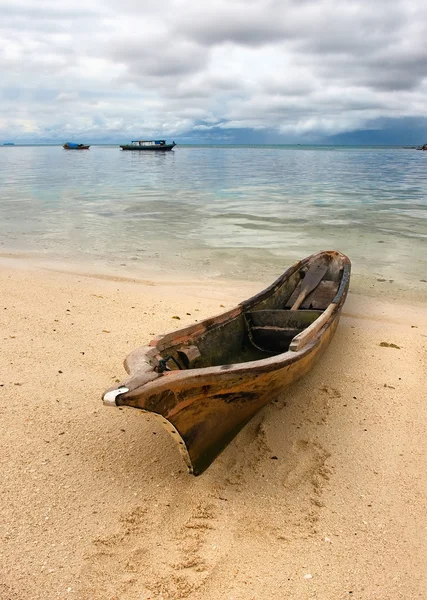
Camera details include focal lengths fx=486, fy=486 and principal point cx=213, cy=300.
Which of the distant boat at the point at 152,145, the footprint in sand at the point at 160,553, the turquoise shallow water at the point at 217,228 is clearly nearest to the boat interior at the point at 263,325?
the footprint in sand at the point at 160,553

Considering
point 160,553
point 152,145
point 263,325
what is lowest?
point 160,553

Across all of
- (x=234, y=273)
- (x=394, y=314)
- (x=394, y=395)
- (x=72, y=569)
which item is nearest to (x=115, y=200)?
(x=234, y=273)

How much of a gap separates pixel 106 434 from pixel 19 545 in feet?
4.34

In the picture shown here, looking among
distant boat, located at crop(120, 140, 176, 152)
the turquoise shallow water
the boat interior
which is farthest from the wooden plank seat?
distant boat, located at crop(120, 140, 176, 152)

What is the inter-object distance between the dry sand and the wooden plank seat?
0.53 m

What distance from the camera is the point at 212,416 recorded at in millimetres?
3748

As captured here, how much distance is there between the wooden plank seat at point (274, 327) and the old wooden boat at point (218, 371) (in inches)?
0.4

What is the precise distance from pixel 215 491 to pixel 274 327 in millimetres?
2337

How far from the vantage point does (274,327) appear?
5.61m

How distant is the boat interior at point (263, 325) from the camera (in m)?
4.40

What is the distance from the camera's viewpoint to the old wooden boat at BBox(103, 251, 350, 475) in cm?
329

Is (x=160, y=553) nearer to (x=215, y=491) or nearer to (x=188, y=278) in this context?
(x=215, y=491)

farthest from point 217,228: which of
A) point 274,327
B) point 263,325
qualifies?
point 274,327

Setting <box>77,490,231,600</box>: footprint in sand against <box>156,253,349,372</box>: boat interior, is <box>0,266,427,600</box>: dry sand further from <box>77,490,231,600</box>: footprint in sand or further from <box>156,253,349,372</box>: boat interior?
<box>156,253,349,372</box>: boat interior
